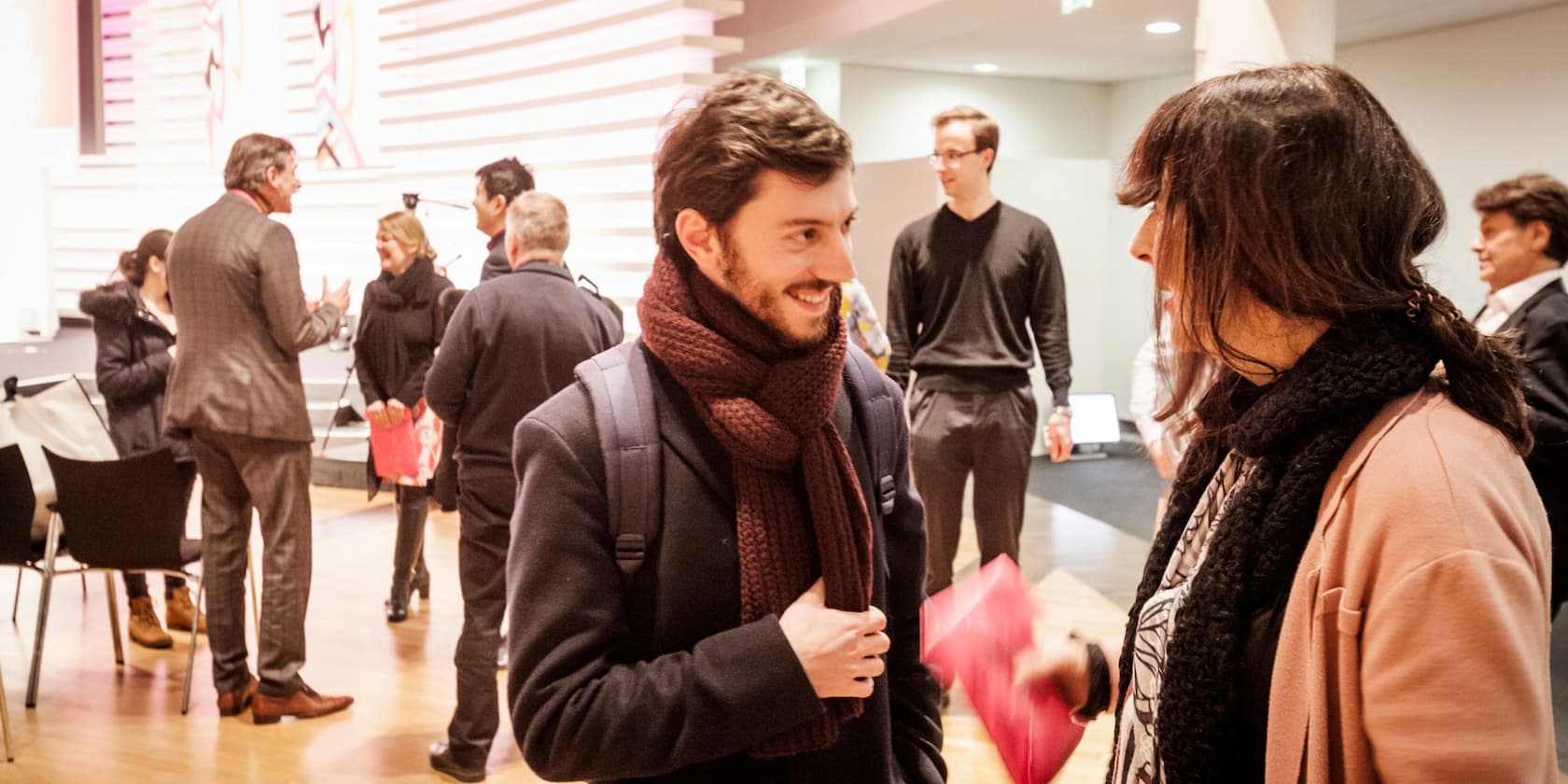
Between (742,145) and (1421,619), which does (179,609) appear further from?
(1421,619)

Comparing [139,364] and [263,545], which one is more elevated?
[139,364]

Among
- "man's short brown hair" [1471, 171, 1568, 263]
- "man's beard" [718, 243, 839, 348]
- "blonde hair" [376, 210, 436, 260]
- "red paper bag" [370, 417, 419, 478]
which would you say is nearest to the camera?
"man's beard" [718, 243, 839, 348]

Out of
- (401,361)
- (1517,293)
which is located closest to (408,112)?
(401,361)

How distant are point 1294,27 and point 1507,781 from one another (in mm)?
4560

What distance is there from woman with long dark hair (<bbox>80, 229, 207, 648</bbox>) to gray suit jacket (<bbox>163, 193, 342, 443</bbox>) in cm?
116

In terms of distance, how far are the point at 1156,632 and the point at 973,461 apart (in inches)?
Answer: 116

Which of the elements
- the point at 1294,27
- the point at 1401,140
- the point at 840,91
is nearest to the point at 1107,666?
the point at 1401,140

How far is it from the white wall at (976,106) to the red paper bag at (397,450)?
5.20 meters

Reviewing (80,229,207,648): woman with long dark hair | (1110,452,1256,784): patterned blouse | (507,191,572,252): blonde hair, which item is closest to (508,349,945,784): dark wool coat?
(1110,452,1256,784): patterned blouse

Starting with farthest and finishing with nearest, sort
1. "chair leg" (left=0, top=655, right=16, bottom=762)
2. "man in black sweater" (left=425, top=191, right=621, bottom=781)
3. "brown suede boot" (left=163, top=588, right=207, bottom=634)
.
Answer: "brown suede boot" (left=163, top=588, right=207, bottom=634) → "chair leg" (left=0, top=655, right=16, bottom=762) → "man in black sweater" (left=425, top=191, right=621, bottom=781)

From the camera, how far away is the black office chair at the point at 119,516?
427 cm

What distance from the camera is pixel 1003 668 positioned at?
1.62 meters

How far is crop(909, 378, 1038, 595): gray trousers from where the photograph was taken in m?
4.25

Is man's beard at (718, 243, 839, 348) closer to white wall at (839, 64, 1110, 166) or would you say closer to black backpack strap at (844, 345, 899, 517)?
black backpack strap at (844, 345, 899, 517)
